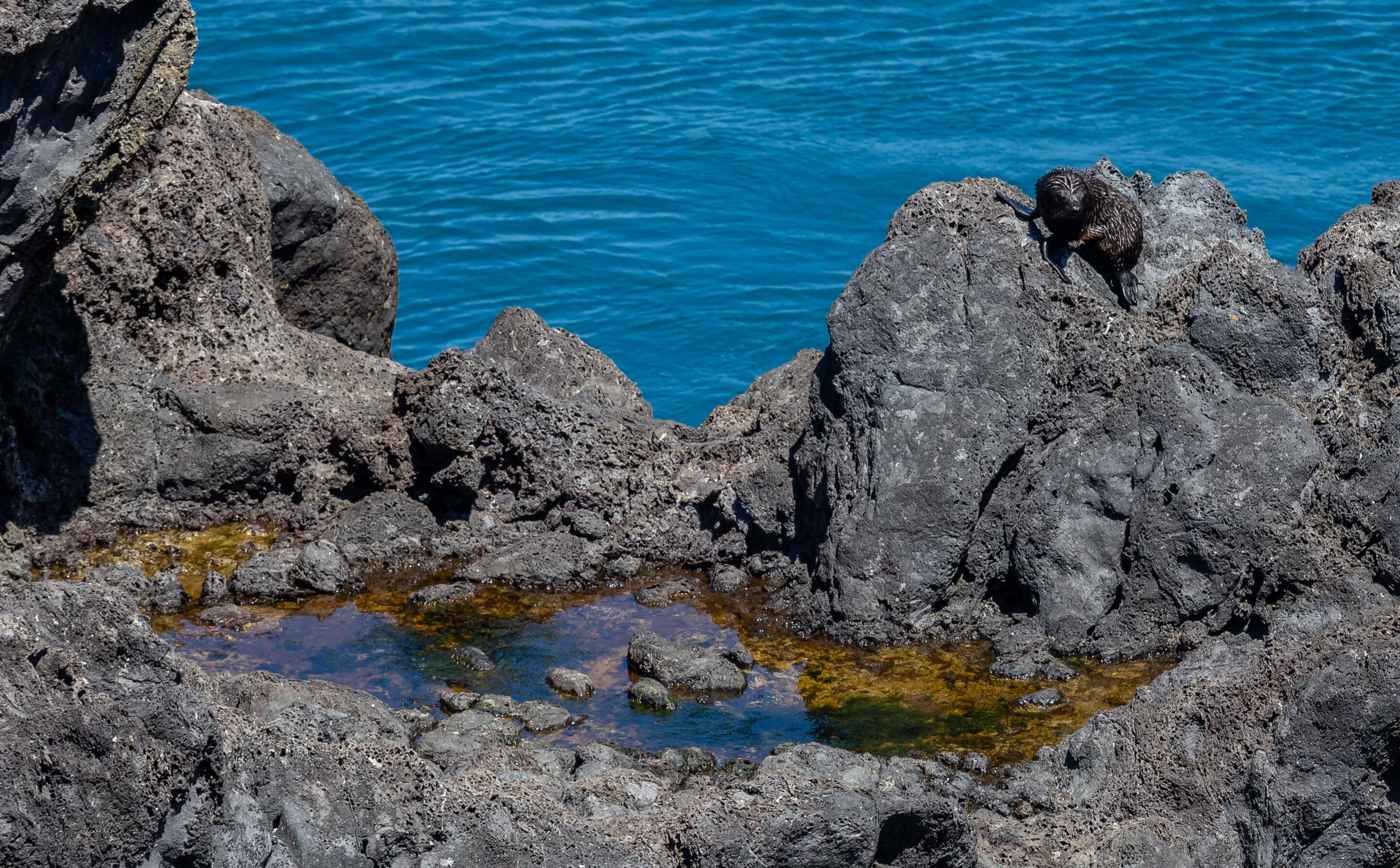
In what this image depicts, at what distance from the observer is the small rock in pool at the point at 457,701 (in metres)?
7.29

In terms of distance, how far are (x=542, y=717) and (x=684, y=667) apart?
2.81ft

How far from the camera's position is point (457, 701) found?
7.33 metres

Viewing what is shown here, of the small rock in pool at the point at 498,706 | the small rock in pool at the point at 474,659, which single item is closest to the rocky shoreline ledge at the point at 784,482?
the small rock in pool at the point at 498,706

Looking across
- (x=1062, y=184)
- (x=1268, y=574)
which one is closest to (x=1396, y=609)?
(x=1268, y=574)

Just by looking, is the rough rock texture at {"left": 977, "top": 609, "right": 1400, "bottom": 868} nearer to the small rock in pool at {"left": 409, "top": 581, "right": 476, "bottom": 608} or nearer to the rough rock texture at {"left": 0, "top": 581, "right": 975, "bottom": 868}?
the rough rock texture at {"left": 0, "top": 581, "right": 975, "bottom": 868}

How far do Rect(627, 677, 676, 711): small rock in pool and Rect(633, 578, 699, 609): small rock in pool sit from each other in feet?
3.41

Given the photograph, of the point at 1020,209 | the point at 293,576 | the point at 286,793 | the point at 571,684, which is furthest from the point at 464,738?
the point at 1020,209

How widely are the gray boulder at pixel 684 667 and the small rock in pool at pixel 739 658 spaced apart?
40 mm

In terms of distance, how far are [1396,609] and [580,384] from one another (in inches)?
209

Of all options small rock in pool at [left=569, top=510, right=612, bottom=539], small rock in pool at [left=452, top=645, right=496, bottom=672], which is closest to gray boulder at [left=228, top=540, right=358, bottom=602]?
small rock in pool at [left=452, top=645, right=496, bottom=672]

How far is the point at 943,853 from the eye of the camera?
224 inches

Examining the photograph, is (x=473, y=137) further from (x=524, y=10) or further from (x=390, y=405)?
(x=390, y=405)

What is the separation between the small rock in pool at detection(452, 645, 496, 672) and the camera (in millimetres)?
7773

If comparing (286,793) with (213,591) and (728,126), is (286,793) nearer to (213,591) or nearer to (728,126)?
(213,591)
